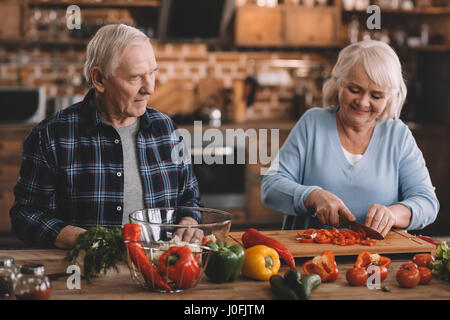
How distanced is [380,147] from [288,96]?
322cm

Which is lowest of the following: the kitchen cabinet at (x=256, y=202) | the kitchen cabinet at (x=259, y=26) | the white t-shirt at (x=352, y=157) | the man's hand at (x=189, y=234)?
the kitchen cabinet at (x=256, y=202)

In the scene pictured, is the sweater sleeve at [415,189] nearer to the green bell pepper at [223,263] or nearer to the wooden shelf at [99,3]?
the green bell pepper at [223,263]

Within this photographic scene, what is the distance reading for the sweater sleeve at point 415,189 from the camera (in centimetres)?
196

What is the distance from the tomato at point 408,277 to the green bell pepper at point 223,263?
0.39 meters

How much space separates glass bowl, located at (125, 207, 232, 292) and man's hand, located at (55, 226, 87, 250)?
Result: 35 centimetres

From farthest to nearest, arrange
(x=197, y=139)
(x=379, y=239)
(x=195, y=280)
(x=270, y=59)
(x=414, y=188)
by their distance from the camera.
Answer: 1. (x=270, y=59)
2. (x=197, y=139)
3. (x=414, y=188)
4. (x=379, y=239)
5. (x=195, y=280)

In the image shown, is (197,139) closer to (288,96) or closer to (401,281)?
(288,96)

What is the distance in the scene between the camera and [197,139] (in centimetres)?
446

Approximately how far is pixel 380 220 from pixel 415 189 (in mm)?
375

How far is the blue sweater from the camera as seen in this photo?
210 centimetres
